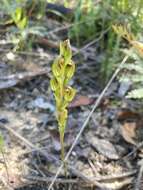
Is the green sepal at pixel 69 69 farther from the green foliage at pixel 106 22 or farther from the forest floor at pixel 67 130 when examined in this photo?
the green foliage at pixel 106 22

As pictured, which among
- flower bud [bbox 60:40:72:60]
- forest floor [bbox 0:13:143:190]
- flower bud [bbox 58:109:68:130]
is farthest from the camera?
forest floor [bbox 0:13:143:190]

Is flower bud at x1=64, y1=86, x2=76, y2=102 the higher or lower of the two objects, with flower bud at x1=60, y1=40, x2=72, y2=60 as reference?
lower

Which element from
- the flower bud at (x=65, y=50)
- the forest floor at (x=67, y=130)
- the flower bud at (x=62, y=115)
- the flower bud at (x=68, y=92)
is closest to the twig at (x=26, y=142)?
the forest floor at (x=67, y=130)

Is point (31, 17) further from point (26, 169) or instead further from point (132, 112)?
point (26, 169)

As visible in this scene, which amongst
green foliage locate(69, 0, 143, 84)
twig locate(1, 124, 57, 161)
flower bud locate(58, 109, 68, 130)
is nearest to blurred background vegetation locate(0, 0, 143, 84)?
green foliage locate(69, 0, 143, 84)

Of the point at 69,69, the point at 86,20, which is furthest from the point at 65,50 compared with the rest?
the point at 86,20

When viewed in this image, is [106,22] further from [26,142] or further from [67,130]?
[26,142]

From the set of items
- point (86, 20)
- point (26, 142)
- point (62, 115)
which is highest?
point (86, 20)

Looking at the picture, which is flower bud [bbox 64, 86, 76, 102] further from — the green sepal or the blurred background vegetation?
the blurred background vegetation
